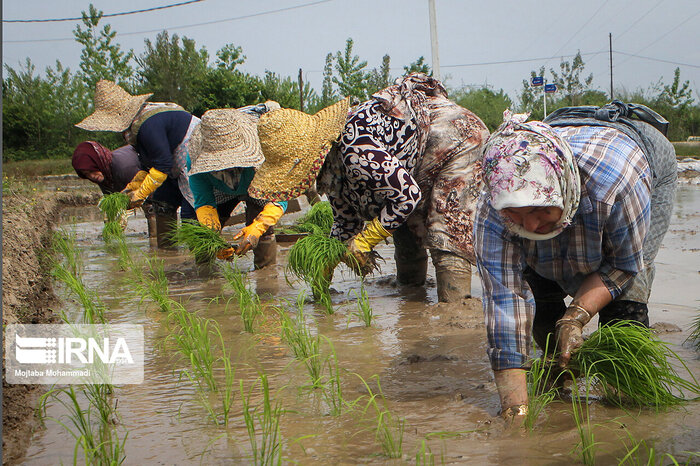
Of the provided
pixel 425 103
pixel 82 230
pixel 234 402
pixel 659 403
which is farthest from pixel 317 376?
pixel 82 230

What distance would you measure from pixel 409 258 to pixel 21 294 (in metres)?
2.37

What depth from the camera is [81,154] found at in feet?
25.0

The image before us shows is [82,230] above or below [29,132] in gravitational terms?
below

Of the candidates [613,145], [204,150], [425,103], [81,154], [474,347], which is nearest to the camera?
[613,145]

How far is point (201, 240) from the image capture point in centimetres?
485

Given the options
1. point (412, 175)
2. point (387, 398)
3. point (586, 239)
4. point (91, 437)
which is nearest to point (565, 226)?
point (586, 239)

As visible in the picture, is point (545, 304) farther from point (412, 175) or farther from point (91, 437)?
point (91, 437)

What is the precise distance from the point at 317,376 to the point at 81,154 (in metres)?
5.88

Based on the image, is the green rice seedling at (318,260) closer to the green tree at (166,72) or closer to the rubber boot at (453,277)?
the rubber boot at (453,277)

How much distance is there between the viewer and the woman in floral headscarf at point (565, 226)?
188 centimetres

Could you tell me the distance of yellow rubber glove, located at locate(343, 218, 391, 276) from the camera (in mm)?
3669

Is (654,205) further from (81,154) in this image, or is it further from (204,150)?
(81,154)

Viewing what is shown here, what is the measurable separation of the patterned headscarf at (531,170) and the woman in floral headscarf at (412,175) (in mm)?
1584

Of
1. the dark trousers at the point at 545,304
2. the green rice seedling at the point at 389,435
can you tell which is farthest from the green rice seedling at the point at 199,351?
the dark trousers at the point at 545,304
